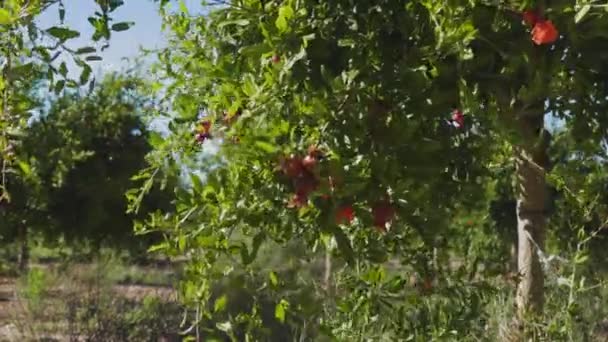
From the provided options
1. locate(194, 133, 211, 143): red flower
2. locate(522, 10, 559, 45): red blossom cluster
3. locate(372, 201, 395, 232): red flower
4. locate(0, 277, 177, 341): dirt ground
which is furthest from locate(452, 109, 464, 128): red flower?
locate(0, 277, 177, 341): dirt ground

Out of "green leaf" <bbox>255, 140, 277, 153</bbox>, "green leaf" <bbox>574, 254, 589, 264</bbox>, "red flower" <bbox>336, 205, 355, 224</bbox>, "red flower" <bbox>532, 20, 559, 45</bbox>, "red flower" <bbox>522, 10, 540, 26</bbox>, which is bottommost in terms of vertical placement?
"green leaf" <bbox>574, 254, 589, 264</bbox>

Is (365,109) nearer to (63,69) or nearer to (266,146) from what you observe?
(266,146)

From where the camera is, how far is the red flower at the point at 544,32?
1498 mm

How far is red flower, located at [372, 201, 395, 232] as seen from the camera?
54.9 inches

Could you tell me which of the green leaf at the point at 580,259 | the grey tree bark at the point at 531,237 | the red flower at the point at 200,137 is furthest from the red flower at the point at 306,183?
the grey tree bark at the point at 531,237

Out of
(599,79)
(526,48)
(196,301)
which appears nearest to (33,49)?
(196,301)

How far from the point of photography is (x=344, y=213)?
133cm

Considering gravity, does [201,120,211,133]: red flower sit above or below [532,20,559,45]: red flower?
below

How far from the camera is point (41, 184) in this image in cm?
730

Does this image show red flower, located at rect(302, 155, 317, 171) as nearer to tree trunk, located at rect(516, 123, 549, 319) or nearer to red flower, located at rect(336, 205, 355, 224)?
red flower, located at rect(336, 205, 355, 224)

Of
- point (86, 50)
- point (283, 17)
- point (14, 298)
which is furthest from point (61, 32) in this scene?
point (14, 298)

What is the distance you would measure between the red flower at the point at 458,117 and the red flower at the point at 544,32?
19 centimetres

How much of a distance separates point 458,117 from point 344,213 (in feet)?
1.40

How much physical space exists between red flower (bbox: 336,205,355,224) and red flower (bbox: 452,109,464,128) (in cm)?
37
